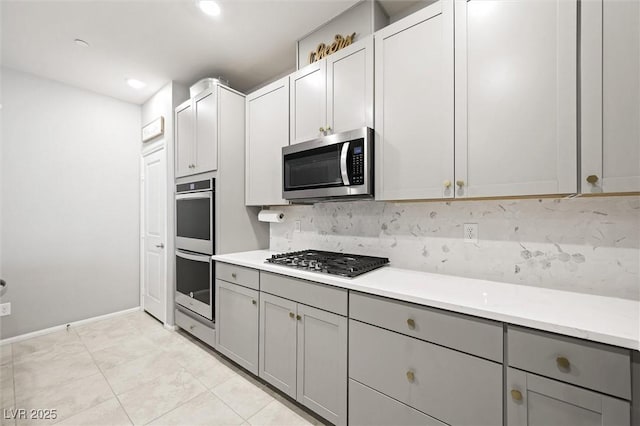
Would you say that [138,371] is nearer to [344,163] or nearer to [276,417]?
[276,417]

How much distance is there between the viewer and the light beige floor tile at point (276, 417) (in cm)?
163

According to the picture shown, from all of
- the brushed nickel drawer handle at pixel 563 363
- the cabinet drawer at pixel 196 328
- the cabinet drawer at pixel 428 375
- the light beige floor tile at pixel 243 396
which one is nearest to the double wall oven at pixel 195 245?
the cabinet drawer at pixel 196 328

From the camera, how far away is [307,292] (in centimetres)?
165

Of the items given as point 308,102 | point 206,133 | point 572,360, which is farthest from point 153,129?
point 572,360

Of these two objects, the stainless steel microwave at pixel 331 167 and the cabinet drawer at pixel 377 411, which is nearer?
the cabinet drawer at pixel 377 411

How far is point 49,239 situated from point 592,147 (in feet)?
14.6

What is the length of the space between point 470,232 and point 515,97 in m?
0.76

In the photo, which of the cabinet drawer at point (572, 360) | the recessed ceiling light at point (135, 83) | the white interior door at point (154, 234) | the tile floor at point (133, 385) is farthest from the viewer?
the white interior door at point (154, 234)

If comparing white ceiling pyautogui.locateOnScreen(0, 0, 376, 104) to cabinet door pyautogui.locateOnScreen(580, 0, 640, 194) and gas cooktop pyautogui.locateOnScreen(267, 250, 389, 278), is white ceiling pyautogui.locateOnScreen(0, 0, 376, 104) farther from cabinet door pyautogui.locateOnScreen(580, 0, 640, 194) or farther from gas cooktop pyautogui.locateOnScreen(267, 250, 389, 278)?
gas cooktop pyautogui.locateOnScreen(267, 250, 389, 278)

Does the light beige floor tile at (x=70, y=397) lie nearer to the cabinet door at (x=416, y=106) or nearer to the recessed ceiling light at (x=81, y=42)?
the cabinet door at (x=416, y=106)

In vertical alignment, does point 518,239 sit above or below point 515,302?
above

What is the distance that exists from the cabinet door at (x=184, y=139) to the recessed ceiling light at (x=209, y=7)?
1.03 metres

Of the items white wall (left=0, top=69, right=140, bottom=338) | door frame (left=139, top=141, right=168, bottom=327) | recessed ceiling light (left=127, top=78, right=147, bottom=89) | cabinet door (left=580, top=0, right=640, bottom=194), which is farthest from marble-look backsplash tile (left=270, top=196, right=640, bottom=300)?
white wall (left=0, top=69, right=140, bottom=338)

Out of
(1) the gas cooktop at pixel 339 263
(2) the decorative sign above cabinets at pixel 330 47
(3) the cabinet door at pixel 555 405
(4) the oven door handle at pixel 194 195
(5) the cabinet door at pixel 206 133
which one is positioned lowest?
(3) the cabinet door at pixel 555 405
